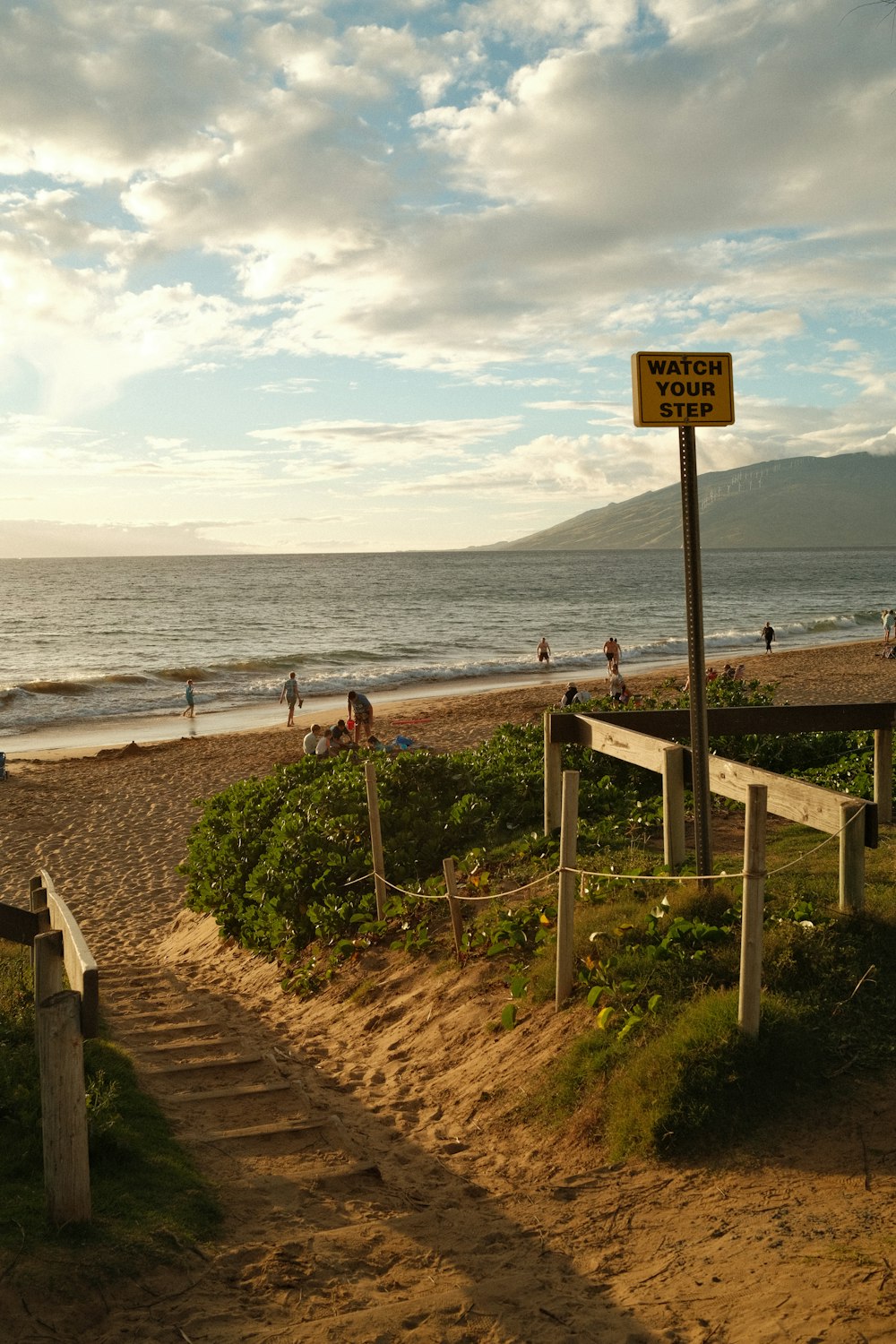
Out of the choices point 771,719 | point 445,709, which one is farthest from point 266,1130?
point 445,709

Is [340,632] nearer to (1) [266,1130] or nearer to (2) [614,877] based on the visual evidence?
(2) [614,877]

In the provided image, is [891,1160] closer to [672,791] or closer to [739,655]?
[672,791]

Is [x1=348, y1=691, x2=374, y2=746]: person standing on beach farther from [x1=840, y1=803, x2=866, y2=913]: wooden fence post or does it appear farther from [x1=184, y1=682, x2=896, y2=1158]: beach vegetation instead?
[x1=840, y1=803, x2=866, y2=913]: wooden fence post

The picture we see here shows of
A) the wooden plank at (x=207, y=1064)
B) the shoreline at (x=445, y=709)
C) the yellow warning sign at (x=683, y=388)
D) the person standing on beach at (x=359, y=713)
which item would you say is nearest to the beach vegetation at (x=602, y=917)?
the wooden plank at (x=207, y=1064)

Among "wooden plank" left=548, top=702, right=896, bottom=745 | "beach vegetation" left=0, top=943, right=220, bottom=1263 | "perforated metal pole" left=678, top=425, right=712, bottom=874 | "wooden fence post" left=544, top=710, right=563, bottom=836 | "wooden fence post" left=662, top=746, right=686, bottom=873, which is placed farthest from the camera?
"wooden fence post" left=544, top=710, right=563, bottom=836

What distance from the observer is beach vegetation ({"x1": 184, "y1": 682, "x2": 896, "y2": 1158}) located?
203 inches

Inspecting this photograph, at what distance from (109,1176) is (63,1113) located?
70 centimetres

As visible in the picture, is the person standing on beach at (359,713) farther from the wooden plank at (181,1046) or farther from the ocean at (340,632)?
the wooden plank at (181,1046)

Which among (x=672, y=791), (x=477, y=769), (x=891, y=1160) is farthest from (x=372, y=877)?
(x=891, y=1160)

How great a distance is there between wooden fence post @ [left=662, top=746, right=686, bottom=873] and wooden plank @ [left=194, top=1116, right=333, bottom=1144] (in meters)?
2.80

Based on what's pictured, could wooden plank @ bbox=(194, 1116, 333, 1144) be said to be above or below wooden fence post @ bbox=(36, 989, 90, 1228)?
below

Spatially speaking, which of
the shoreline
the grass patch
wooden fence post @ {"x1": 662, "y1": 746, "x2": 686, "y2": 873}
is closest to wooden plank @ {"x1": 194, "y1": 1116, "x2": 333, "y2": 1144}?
the grass patch

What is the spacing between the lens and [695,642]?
584cm

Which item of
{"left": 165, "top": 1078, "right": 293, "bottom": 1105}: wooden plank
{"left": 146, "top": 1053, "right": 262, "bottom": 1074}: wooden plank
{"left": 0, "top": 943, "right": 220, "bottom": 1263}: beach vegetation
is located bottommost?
{"left": 146, "top": 1053, "right": 262, "bottom": 1074}: wooden plank
